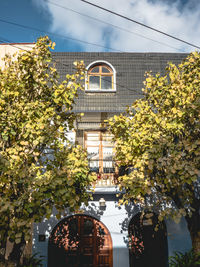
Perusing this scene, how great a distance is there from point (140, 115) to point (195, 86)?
1954mm

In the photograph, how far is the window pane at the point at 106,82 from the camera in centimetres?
1166

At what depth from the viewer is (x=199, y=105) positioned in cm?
598

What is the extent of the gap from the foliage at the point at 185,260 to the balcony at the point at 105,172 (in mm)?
3650

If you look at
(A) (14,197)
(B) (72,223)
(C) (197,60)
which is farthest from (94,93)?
(A) (14,197)

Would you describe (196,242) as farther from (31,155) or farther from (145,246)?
(31,155)

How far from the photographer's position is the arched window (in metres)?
11.6

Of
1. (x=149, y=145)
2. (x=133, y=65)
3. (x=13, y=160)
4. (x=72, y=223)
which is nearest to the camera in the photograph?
(x=13, y=160)

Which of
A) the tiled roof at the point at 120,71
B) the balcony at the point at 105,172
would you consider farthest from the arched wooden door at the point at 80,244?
the tiled roof at the point at 120,71

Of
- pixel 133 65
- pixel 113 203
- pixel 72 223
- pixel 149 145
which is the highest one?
pixel 133 65

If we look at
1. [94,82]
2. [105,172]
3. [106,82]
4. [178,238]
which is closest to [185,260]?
[178,238]

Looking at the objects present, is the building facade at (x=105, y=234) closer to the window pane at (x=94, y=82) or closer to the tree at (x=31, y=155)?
the window pane at (x=94, y=82)

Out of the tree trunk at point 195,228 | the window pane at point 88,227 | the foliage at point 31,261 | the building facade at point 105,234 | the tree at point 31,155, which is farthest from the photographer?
the window pane at point 88,227

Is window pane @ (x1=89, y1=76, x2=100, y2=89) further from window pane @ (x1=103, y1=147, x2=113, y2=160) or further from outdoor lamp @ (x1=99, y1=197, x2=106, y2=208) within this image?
outdoor lamp @ (x1=99, y1=197, x2=106, y2=208)

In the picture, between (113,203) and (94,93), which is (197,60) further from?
(113,203)
